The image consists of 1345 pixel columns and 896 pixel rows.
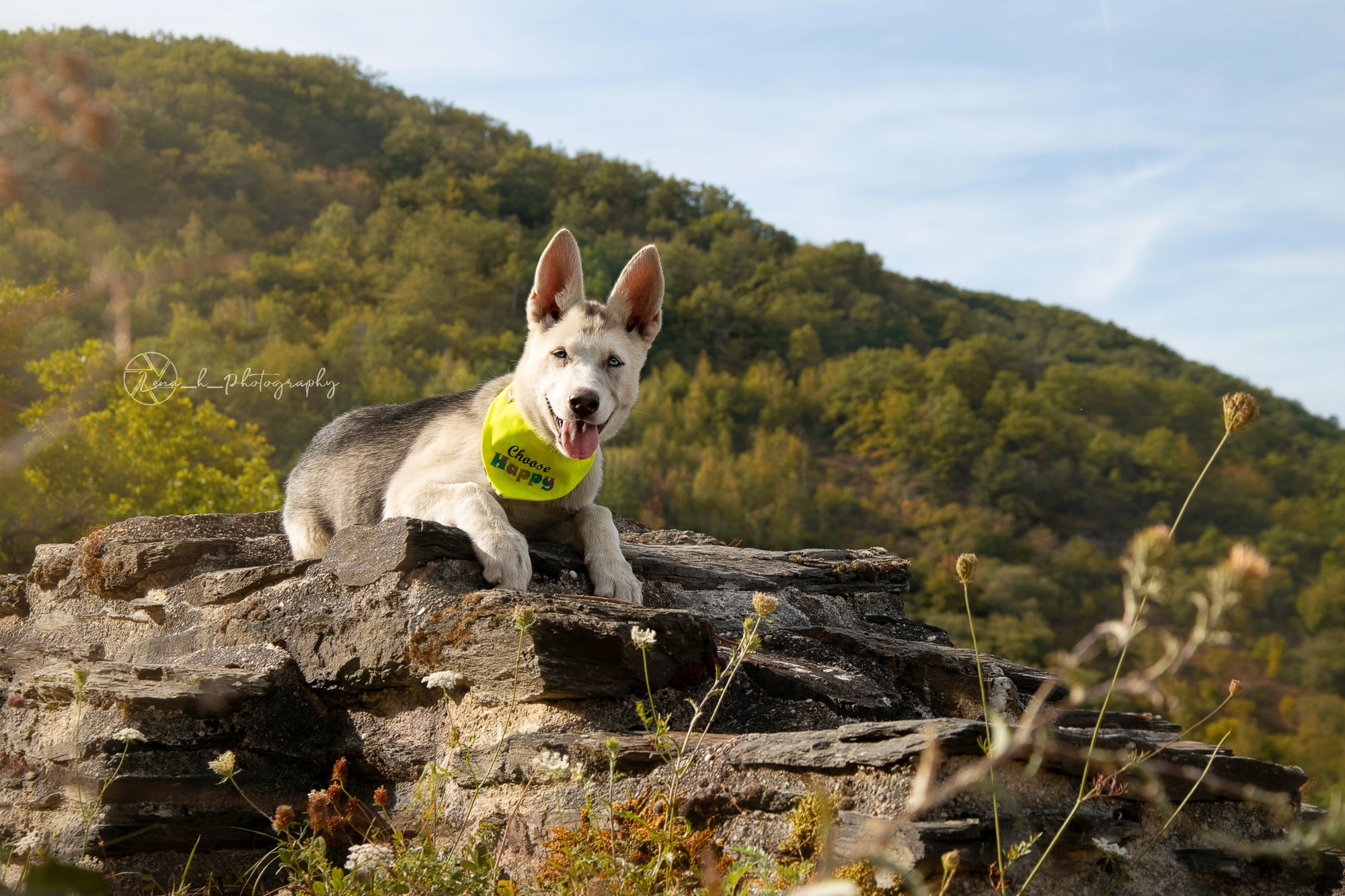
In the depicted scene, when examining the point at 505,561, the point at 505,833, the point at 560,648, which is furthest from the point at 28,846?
the point at 505,561

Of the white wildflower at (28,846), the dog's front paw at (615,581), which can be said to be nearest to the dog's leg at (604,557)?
the dog's front paw at (615,581)

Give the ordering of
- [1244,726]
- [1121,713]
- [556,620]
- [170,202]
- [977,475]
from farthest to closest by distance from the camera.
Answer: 1. [977,475]
2. [170,202]
3. [1244,726]
4. [1121,713]
5. [556,620]

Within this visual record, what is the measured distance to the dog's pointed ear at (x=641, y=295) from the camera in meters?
5.63

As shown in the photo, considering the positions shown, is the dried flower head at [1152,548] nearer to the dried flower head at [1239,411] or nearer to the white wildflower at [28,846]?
the dried flower head at [1239,411]

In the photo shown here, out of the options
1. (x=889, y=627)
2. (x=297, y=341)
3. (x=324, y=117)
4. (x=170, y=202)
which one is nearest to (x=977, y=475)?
(x=297, y=341)

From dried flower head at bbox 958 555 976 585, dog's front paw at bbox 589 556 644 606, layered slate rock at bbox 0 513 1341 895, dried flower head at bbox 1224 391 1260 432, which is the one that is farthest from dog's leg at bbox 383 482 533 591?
dried flower head at bbox 1224 391 1260 432

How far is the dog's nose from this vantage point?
507 cm

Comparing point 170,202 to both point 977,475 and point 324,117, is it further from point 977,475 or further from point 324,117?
point 977,475

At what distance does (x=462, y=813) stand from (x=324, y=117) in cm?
10933

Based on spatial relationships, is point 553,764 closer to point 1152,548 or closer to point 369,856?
point 369,856

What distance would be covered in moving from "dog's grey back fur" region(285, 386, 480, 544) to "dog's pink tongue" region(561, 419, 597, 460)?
57.3 inches

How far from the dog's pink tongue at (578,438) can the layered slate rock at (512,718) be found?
652mm

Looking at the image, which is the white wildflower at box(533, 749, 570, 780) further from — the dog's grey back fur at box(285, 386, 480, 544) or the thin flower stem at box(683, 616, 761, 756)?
the dog's grey back fur at box(285, 386, 480, 544)

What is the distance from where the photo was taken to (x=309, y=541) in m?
6.43
